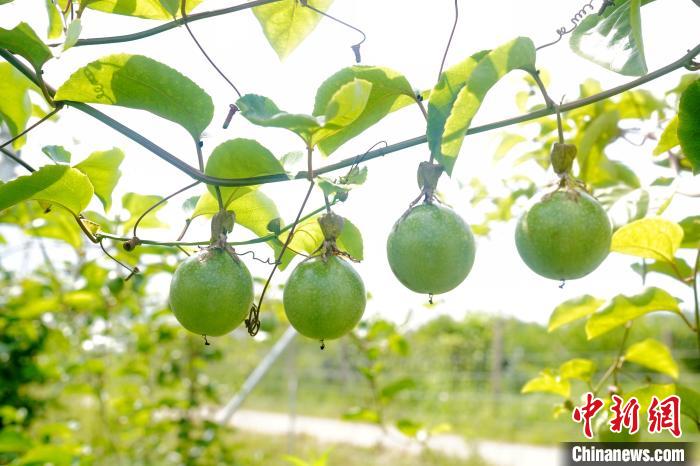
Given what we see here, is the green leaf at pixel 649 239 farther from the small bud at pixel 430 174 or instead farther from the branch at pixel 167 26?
the branch at pixel 167 26

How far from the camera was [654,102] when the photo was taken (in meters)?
1.55

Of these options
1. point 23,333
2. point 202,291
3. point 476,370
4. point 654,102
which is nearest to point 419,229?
point 202,291

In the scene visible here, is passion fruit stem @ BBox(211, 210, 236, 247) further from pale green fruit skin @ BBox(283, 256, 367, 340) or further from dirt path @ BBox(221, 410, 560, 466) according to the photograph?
dirt path @ BBox(221, 410, 560, 466)

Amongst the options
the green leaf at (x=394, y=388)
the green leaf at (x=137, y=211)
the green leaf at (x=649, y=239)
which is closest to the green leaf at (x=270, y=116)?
the green leaf at (x=649, y=239)

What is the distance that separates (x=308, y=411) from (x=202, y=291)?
11876 mm

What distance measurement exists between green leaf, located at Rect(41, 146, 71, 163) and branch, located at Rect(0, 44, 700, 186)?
0.12 metres

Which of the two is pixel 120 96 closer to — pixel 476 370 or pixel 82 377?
pixel 82 377

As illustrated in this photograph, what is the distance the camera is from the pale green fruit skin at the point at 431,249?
0.68 metres

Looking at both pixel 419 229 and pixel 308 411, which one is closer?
pixel 419 229

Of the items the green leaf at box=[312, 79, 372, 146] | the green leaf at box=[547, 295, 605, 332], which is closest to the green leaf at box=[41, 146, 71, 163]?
the green leaf at box=[312, 79, 372, 146]

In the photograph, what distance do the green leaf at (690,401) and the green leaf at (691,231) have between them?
0.27 m

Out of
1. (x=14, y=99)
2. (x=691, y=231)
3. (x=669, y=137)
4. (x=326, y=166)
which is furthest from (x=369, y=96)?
(x=691, y=231)

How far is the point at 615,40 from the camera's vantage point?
73 cm

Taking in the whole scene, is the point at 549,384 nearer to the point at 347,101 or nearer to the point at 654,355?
the point at 654,355
